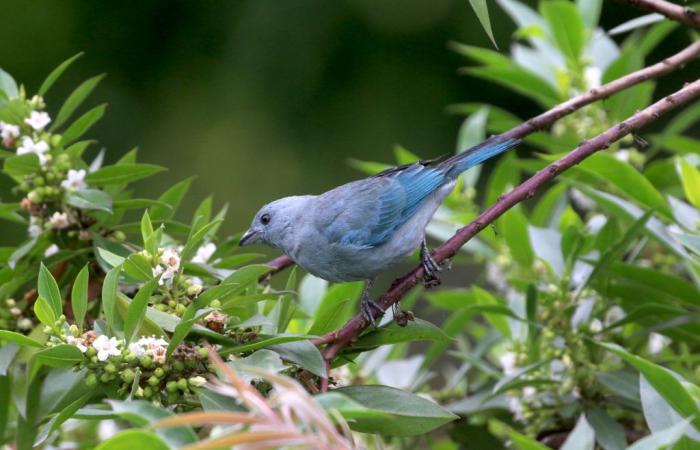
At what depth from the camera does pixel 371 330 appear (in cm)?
192

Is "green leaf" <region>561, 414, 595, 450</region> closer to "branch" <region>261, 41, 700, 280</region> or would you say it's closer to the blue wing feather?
"branch" <region>261, 41, 700, 280</region>

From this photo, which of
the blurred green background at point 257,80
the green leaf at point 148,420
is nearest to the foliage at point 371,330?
the green leaf at point 148,420

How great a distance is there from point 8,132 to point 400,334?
1032 millimetres

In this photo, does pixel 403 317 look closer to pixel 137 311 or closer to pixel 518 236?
pixel 137 311

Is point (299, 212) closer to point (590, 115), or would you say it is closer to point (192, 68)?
point (590, 115)

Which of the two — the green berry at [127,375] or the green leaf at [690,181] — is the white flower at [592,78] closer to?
the green leaf at [690,181]

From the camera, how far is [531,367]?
82.6 inches

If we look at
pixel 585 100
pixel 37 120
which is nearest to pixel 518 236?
pixel 585 100

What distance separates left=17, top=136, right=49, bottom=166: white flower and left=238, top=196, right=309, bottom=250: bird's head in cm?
62

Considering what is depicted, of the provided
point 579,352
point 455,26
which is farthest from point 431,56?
point 579,352

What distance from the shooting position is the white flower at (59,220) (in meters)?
2.19

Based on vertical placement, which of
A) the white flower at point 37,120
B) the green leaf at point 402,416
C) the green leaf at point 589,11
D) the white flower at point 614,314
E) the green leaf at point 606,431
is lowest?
the green leaf at point 606,431

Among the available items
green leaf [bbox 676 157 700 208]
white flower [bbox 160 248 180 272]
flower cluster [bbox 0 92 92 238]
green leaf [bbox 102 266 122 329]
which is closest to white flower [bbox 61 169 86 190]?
flower cluster [bbox 0 92 92 238]

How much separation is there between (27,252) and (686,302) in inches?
58.0
